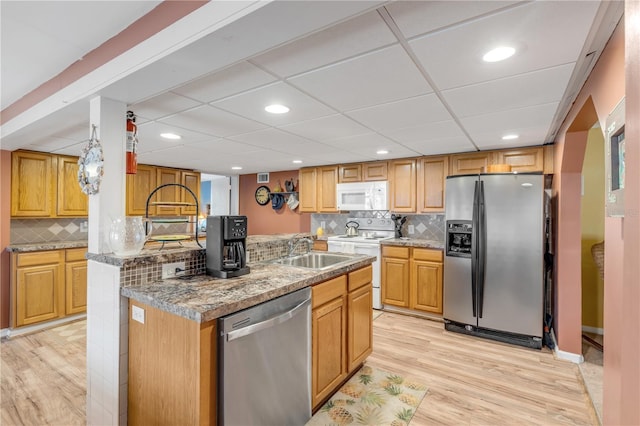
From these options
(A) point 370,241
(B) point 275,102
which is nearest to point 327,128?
(B) point 275,102

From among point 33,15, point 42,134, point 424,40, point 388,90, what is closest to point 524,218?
point 388,90

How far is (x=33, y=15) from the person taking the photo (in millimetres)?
1435

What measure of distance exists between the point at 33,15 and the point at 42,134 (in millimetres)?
1752

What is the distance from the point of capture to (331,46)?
139 cm

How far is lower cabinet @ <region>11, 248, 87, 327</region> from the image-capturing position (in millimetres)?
3398

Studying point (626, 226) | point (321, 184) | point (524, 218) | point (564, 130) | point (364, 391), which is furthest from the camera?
point (321, 184)

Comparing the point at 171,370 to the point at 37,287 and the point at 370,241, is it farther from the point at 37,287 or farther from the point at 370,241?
the point at 37,287

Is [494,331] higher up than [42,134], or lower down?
lower down

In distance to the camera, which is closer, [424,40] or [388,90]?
→ [424,40]

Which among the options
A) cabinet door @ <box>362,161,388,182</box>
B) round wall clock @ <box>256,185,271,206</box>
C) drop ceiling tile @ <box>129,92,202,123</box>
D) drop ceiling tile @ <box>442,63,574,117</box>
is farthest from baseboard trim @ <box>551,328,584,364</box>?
round wall clock @ <box>256,185,271,206</box>

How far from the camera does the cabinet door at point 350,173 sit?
15.3ft

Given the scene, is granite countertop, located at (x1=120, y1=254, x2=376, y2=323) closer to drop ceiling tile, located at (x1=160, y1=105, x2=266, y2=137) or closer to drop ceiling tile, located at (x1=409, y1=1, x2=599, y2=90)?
drop ceiling tile, located at (x1=160, y1=105, x2=266, y2=137)

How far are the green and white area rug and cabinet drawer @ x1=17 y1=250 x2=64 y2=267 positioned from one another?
142 inches

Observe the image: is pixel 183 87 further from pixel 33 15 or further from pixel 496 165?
pixel 496 165
